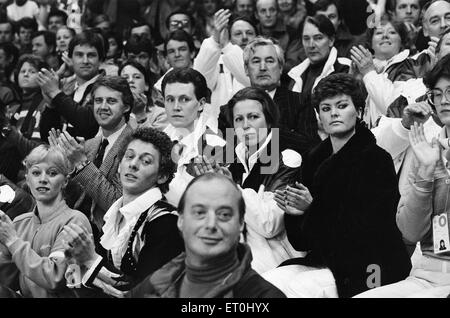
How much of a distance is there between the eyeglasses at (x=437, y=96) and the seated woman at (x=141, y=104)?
2233 mm

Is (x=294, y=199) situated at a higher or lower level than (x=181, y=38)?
lower

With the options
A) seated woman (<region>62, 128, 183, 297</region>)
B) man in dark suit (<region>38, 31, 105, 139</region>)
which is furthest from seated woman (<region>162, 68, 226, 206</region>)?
seated woman (<region>62, 128, 183, 297</region>)

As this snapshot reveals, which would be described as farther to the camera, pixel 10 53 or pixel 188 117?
pixel 10 53

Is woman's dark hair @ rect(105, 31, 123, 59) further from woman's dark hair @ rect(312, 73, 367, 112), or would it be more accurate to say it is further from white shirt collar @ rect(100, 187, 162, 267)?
white shirt collar @ rect(100, 187, 162, 267)

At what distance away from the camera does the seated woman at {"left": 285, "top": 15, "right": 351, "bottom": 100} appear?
6.96 metres

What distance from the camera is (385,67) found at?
258 inches

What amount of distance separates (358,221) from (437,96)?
722mm

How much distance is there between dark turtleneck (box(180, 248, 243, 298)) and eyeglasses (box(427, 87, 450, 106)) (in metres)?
1.48

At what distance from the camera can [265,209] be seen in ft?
15.1

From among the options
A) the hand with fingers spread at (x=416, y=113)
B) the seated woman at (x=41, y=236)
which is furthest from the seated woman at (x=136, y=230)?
the hand with fingers spread at (x=416, y=113)

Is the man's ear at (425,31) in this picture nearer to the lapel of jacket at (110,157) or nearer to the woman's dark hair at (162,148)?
the lapel of jacket at (110,157)

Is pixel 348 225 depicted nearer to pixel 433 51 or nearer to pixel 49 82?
pixel 433 51

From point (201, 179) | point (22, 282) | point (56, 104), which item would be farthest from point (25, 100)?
point (201, 179)

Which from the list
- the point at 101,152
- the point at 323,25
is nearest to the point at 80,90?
the point at 101,152
